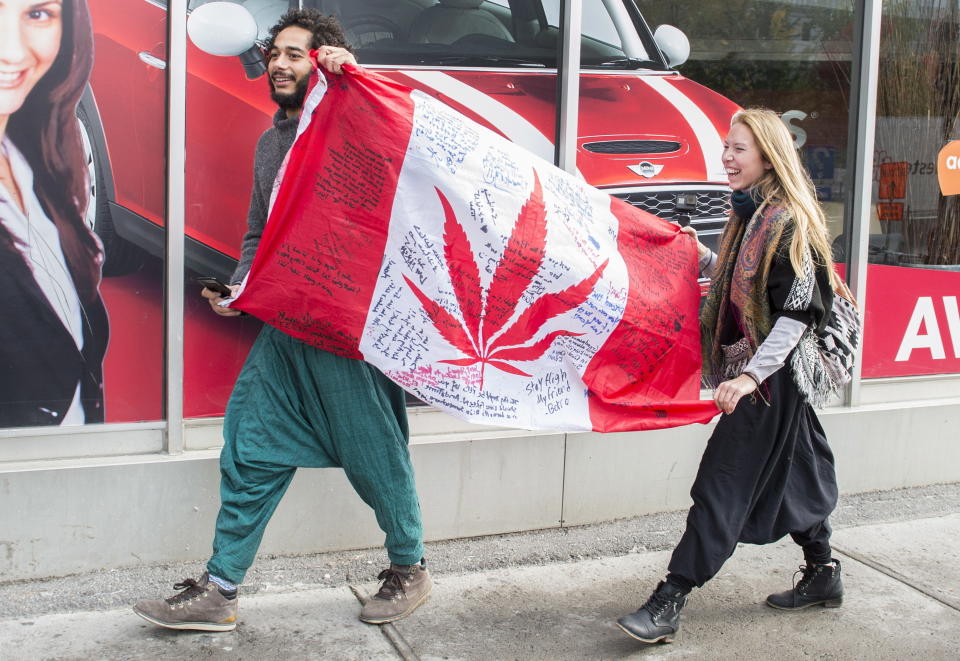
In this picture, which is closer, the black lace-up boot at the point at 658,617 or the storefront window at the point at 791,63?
the black lace-up boot at the point at 658,617

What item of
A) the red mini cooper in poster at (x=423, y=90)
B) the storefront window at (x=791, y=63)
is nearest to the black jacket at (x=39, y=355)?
the red mini cooper in poster at (x=423, y=90)

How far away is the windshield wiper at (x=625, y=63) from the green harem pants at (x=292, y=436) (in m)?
1.82

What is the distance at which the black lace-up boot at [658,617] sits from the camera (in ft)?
10.6

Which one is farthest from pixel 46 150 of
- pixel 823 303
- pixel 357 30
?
pixel 823 303

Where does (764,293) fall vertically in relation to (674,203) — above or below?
below

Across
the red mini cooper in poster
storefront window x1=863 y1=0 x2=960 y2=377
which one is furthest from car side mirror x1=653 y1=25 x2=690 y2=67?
storefront window x1=863 y1=0 x2=960 y2=377

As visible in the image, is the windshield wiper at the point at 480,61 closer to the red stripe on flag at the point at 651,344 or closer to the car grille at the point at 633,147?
the car grille at the point at 633,147

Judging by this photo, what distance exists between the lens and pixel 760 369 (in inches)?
123

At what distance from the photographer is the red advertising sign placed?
5.09 meters

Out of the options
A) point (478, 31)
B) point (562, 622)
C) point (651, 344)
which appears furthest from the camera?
point (478, 31)

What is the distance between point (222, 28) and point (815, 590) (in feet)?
9.39

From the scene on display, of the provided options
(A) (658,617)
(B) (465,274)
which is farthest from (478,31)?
(A) (658,617)

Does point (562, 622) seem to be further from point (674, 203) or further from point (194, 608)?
point (674, 203)

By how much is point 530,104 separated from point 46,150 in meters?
1.83
